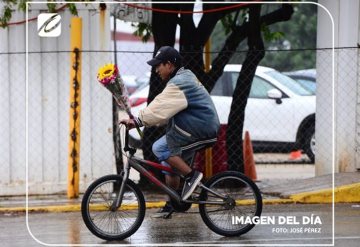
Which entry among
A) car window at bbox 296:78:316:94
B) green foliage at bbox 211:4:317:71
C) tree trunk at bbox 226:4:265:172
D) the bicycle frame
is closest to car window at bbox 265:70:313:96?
car window at bbox 296:78:316:94

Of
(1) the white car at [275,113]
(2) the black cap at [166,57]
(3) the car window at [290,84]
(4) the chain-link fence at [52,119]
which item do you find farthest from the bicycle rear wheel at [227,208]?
(3) the car window at [290,84]

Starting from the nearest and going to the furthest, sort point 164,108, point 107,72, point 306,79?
point 164,108, point 107,72, point 306,79

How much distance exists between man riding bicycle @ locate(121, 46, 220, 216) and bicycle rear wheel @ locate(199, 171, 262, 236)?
7.5 inches

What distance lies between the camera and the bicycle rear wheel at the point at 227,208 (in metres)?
8.77

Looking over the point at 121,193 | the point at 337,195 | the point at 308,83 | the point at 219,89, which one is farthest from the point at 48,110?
the point at 308,83

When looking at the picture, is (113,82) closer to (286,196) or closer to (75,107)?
(75,107)

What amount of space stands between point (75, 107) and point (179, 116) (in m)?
3.14

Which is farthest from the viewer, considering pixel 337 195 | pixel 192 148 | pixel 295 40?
pixel 295 40

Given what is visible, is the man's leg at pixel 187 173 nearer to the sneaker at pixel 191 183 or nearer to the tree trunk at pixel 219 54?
the sneaker at pixel 191 183

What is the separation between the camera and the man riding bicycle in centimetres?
850

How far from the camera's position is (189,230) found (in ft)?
30.1

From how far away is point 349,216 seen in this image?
998cm

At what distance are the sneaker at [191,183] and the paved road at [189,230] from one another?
1.36 ft

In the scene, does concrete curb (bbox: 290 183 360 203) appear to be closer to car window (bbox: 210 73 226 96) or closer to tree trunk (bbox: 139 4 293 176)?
tree trunk (bbox: 139 4 293 176)
